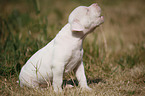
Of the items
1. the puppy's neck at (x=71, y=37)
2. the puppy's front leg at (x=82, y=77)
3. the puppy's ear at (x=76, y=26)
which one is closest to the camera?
the puppy's ear at (x=76, y=26)

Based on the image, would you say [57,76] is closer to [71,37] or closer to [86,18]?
[71,37]

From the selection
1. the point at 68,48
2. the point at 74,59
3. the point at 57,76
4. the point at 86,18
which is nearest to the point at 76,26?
the point at 86,18

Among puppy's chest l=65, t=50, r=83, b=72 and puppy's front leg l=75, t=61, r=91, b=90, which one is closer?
puppy's chest l=65, t=50, r=83, b=72

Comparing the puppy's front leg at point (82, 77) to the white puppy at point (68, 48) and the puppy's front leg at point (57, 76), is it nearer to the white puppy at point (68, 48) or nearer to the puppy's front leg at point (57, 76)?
the white puppy at point (68, 48)

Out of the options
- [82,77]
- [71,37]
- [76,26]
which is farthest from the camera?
[82,77]

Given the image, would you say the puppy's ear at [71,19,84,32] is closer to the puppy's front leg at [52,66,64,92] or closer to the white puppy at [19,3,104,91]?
the white puppy at [19,3,104,91]

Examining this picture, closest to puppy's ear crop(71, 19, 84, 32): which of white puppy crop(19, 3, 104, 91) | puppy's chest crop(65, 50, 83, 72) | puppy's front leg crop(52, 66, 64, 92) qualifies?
white puppy crop(19, 3, 104, 91)

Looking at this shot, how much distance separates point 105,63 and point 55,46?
147 cm

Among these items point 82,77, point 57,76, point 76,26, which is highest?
point 76,26

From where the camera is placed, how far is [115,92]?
7.48ft

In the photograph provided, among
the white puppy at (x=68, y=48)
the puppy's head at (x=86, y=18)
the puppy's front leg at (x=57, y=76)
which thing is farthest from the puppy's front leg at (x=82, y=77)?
the puppy's head at (x=86, y=18)

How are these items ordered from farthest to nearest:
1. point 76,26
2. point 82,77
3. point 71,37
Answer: point 82,77, point 71,37, point 76,26

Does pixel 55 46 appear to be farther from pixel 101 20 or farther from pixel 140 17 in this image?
pixel 140 17

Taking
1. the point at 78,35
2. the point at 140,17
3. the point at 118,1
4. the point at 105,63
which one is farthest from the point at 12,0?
the point at 78,35
